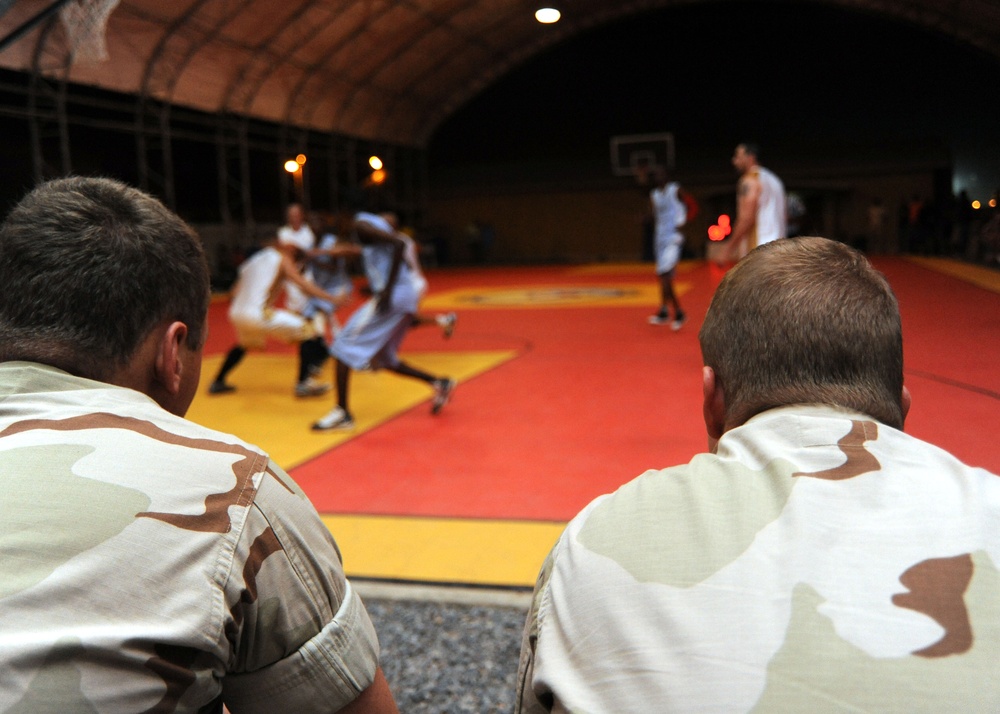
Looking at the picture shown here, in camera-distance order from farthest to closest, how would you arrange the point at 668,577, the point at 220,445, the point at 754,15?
the point at 754,15
the point at 220,445
the point at 668,577

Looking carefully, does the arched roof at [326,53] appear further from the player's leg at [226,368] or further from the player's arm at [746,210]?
the player's arm at [746,210]

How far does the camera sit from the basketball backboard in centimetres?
2098

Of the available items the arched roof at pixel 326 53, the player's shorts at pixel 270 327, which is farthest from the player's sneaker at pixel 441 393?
the arched roof at pixel 326 53

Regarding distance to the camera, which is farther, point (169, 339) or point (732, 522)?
point (169, 339)

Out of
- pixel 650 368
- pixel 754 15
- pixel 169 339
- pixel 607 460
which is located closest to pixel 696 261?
pixel 754 15

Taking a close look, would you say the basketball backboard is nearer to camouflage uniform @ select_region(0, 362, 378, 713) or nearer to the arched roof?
the arched roof

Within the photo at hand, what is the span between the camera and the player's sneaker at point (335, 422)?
4.97 meters

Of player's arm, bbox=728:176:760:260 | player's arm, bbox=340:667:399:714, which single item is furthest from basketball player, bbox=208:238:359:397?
player's arm, bbox=340:667:399:714

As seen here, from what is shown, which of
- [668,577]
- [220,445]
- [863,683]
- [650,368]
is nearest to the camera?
[863,683]

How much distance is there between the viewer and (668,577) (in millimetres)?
821

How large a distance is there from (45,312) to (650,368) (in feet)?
17.4

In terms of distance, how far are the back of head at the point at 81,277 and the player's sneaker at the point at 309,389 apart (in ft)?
16.2

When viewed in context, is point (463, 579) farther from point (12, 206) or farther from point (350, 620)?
point (12, 206)

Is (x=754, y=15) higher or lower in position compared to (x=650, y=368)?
higher
